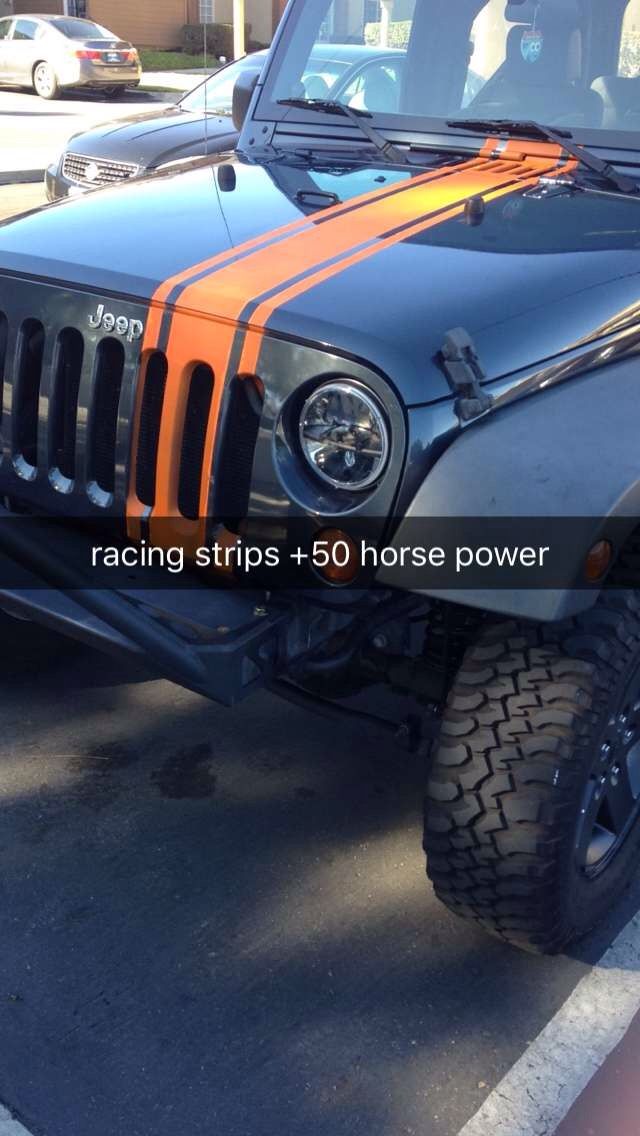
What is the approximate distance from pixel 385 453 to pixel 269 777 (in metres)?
1.36

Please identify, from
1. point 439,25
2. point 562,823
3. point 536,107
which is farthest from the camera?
point 439,25

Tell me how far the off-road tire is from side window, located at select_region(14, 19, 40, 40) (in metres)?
24.3

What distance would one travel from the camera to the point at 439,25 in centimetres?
363

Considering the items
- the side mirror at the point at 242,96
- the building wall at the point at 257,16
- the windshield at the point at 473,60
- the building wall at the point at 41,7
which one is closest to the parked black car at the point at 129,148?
the side mirror at the point at 242,96

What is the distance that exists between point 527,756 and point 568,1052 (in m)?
0.64

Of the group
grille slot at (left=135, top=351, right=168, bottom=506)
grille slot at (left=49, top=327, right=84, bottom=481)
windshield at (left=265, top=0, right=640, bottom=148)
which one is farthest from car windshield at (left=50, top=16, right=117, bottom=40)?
grille slot at (left=135, top=351, right=168, bottom=506)

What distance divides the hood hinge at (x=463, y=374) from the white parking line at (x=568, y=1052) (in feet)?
4.26

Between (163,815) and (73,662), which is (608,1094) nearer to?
(163,815)

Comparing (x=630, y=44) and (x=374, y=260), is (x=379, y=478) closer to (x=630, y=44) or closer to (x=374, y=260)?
(x=374, y=260)

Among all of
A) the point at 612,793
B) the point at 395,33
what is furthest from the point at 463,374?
the point at 395,33

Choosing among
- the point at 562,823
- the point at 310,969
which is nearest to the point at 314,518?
the point at 562,823

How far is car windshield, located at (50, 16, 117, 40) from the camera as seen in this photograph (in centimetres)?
2305

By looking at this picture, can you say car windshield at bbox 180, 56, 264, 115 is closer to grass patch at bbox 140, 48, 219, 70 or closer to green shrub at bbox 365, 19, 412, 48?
green shrub at bbox 365, 19, 412, 48

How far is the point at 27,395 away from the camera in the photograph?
8.79 feet
